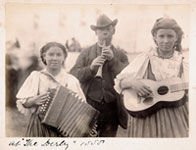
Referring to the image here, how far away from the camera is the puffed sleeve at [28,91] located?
1.34 feet

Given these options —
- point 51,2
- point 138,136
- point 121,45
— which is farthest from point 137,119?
point 51,2

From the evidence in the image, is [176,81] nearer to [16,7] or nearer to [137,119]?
[137,119]

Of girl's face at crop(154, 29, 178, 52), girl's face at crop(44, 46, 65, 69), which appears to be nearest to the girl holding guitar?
girl's face at crop(154, 29, 178, 52)

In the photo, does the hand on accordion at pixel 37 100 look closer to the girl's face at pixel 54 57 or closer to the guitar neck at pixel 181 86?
the girl's face at pixel 54 57

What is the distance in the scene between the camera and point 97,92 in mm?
407

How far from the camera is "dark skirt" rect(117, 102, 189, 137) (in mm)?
408

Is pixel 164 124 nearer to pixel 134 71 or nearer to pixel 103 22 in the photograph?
pixel 134 71

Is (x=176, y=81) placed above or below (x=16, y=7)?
below

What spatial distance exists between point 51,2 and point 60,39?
0.23 ft

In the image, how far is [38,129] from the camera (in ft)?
1.34

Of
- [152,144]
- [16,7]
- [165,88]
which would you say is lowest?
[152,144]

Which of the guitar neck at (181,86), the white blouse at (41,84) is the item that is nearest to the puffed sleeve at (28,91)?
the white blouse at (41,84)

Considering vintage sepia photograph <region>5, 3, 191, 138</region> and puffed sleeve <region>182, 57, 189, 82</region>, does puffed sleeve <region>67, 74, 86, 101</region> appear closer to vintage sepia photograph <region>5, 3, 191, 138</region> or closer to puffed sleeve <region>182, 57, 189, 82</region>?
vintage sepia photograph <region>5, 3, 191, 138</region>

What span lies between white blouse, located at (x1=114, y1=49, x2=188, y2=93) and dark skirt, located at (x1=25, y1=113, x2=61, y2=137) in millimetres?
140
